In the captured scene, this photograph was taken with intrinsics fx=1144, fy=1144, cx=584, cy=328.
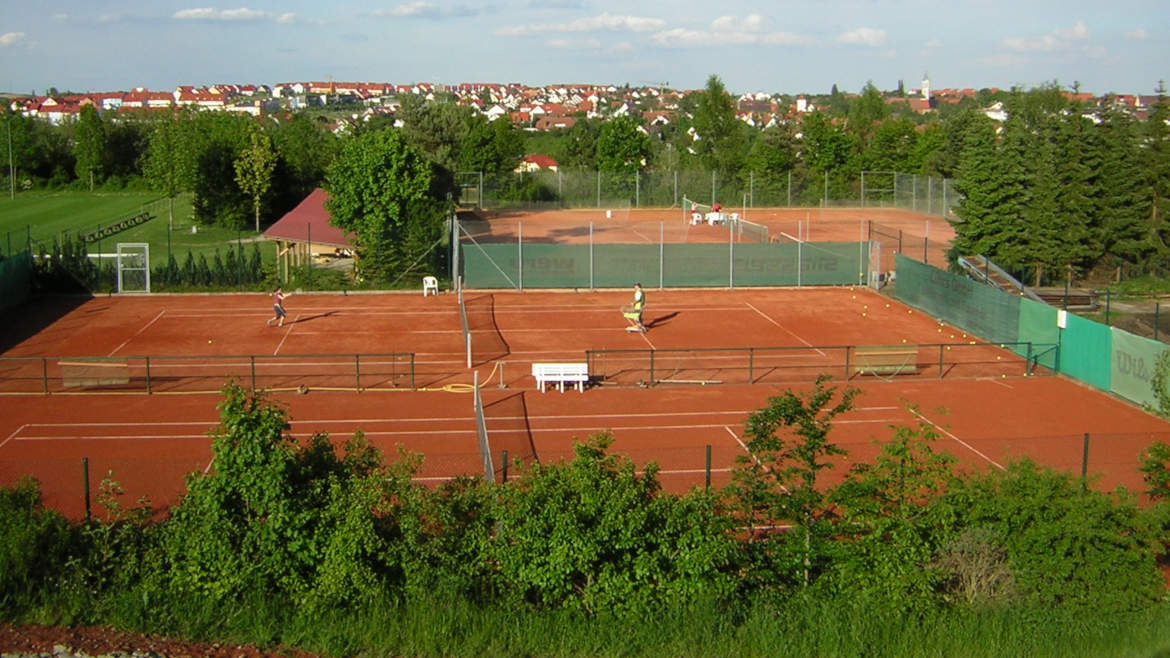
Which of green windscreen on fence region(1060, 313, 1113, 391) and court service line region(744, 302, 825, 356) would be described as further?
court service line region(744, 302, 825, 356)

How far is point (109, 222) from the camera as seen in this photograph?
65562 millimetres

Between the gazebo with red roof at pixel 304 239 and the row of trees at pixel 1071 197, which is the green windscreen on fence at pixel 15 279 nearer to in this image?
the gazebo with red roof at pixel 304 239

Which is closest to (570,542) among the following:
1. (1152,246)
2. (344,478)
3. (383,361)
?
(344,478)

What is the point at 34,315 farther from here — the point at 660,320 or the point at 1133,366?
the point at 1133,366

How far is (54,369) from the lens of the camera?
95.5 ft

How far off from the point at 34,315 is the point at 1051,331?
101ft

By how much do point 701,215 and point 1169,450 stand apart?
51.5 m

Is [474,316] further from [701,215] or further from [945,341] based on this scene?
[701,215]

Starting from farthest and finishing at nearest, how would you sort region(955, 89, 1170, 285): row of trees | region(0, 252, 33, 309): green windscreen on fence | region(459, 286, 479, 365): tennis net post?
region(955, 89, 1170, 285): row of trees → region(0, 252, 33, 309): green windscreen on fence → region(459, 286, 479, 365): tennis net post

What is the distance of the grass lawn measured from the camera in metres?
55.0

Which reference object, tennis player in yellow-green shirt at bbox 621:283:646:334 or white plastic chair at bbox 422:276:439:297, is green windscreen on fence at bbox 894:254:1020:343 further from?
white plastic chair at bbox 422:276:439:297

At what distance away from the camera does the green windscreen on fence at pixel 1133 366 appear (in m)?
25.9

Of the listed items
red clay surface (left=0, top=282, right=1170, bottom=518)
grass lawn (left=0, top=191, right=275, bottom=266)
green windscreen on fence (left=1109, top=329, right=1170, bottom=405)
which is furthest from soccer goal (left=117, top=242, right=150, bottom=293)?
green windscreen on fence (left=1109, top=329, right=1170, bottom=405)

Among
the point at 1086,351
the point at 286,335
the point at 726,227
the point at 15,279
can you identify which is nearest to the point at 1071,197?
the point at 1086,351
